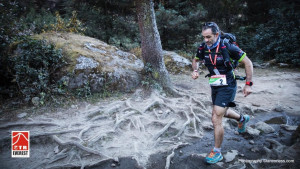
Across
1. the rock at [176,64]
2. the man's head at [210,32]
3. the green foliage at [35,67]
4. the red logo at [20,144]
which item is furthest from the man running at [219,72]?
the rock at [176,64]

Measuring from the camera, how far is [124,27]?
11375mm

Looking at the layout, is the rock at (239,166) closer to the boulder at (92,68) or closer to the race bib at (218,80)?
the race bib at (218,80)

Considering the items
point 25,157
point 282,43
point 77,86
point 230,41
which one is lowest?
point 25,157

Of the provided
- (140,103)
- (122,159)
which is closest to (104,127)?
(122,159)

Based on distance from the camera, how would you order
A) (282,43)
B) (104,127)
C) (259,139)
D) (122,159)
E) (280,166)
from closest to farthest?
(280,166) < (122,159) < (259,139) < (104,127) < (282,43)

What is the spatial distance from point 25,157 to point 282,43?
1656cm

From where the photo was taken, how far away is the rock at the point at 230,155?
11.0 feet

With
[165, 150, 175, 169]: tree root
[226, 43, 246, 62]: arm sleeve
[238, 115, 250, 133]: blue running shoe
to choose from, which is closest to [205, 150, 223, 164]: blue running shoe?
[165, 150, 175, 169]: tree root

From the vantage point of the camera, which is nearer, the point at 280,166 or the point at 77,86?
the point at 280,166

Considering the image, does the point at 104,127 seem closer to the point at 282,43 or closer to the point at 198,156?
the point at 198,156

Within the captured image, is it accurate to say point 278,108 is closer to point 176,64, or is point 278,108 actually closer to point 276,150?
point 276,150

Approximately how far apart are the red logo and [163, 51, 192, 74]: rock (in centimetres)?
807

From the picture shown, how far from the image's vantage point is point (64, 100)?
5.68 metres

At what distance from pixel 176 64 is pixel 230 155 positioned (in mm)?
7755
